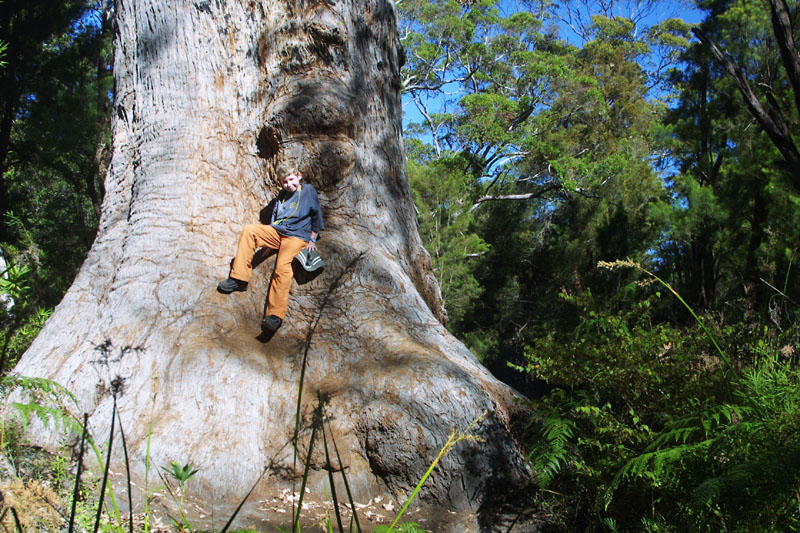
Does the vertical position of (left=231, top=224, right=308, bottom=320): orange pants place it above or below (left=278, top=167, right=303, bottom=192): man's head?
below

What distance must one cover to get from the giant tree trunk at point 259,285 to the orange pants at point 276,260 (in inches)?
7.0

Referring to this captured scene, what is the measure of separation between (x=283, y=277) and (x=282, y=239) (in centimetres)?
31

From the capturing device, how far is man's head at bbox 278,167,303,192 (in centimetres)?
515

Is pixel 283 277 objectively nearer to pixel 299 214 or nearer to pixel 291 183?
pixel 299 214

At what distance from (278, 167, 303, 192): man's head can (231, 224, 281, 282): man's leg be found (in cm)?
41

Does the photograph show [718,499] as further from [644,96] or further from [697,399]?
[644,96]

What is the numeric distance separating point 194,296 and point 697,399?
3.41 meters

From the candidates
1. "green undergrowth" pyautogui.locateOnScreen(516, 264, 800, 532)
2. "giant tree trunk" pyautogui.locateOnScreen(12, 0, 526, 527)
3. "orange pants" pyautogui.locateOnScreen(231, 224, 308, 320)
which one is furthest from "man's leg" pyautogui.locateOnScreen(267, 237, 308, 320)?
"green undergrowth" pyautogui.locateOnScreen(516, 264, 800, 532)

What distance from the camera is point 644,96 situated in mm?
27016

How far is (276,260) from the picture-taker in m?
4.89

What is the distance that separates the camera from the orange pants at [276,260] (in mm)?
4656

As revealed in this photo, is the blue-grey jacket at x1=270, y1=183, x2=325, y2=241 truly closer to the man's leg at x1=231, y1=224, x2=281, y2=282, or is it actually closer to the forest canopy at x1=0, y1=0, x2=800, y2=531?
the man's leg at x1=231, y1=224, x2=281, y2=282

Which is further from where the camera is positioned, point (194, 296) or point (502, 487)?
point (194, 296)

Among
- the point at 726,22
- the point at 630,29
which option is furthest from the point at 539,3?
the point at 726,22
